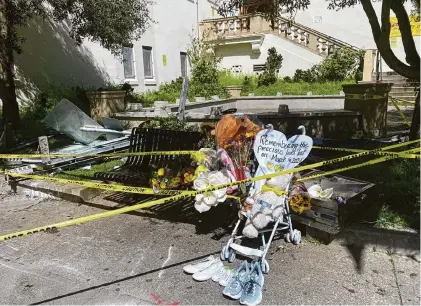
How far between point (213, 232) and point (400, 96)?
1474 centimetres

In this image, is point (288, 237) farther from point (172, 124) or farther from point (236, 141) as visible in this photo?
point (172, 124)

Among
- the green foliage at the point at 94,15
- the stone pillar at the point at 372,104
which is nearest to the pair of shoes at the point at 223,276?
the stone pillar at the point at 372,104

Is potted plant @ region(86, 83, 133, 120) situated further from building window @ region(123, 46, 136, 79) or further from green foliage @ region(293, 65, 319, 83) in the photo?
green foliage @ region(293, 65, 319, 83)

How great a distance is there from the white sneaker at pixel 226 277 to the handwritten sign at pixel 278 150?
3.28 feet

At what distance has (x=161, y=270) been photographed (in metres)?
3.30

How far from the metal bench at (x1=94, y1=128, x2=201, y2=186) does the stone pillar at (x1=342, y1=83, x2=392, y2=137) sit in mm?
4567

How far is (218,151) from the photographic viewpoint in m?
3.68

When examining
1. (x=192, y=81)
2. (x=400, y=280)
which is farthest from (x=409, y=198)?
(x=192, y=81)

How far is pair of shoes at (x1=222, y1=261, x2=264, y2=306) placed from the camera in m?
2.79

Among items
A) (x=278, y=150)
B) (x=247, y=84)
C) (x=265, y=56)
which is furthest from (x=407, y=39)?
(x=265, y=56)

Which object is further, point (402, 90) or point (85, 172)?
point (402, 90)

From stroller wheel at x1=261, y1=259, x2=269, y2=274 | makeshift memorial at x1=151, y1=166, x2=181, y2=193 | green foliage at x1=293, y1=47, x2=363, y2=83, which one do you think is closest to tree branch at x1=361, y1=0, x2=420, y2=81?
makeshift memorial at x1=151, y1=166, x2=181, y2=193

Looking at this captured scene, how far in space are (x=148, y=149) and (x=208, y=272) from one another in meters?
2.45

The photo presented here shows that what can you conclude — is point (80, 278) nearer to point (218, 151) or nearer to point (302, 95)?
point (218, 151)
